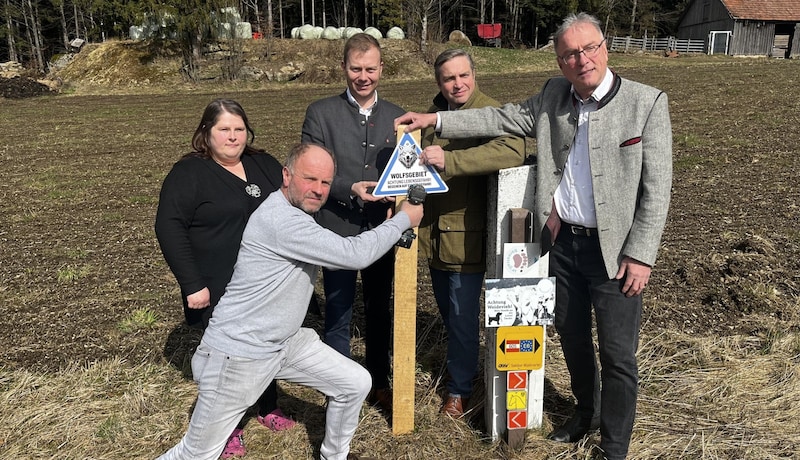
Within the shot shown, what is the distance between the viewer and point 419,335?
4.75m

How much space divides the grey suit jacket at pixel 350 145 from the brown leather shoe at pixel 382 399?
1125 millimetres

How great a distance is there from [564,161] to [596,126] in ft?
0.78

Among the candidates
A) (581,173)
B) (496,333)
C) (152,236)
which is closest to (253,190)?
(496,333)

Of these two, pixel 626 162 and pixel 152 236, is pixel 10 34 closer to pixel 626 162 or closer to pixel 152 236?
pixel 152 236

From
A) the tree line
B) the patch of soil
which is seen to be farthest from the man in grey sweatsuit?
the tree line

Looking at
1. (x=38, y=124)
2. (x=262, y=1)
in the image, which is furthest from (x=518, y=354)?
(x=262, y=1)

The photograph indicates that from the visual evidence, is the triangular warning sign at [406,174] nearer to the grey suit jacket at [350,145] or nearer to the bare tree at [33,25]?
the grey suit jacket at [350,145]

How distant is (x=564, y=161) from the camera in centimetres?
286

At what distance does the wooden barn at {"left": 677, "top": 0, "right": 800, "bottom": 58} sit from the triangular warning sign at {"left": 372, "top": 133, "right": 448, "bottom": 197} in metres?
43.3

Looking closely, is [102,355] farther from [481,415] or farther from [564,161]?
[564,161]

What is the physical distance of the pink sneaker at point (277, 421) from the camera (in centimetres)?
364

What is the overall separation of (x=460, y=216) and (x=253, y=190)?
116 centimetres

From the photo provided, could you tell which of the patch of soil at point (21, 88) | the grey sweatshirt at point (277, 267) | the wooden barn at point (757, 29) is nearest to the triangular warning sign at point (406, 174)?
the grey sweatshirt at point (277, 267)

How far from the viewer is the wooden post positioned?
3238 millimetres
